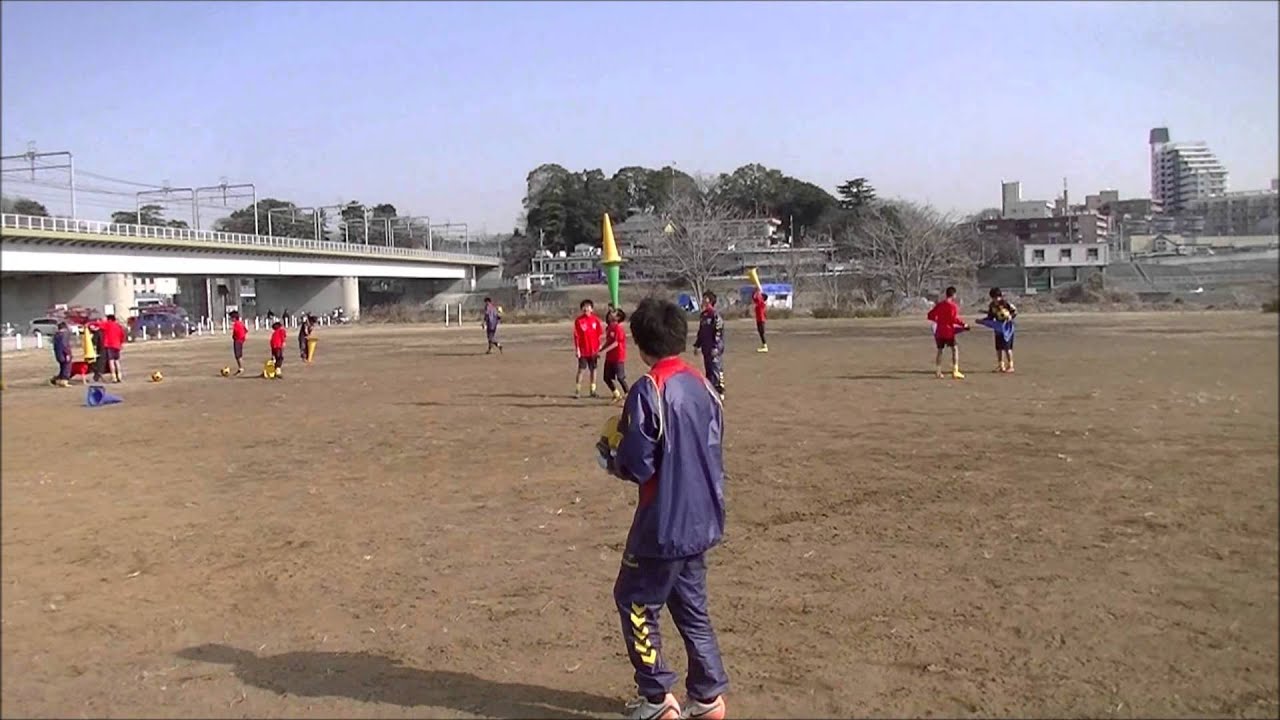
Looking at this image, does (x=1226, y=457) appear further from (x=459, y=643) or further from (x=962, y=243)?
(x=962, y=243)

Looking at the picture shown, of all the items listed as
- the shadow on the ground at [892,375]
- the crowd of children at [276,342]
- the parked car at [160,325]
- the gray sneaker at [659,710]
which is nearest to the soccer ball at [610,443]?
the gray sneaker at [659,710]

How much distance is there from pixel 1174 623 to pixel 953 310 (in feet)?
47.4

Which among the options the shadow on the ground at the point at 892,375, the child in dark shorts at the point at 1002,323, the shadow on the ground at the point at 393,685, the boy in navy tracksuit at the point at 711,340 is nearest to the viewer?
the shadow on the ground at the point at 393,685

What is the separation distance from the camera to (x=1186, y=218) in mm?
3670

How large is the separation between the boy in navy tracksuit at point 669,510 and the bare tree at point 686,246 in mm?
68071

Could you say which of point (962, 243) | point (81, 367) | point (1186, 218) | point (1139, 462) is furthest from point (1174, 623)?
point (962, 243)

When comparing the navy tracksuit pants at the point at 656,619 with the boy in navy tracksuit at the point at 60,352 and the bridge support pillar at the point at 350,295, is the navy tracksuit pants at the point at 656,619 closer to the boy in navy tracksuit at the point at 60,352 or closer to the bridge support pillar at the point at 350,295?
the boy in navy tracksuit at the point at 60,352

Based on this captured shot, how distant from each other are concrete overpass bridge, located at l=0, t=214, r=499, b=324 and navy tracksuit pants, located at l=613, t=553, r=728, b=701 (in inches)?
97.5

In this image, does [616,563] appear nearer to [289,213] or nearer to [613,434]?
[613,434]

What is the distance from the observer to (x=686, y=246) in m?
75.0

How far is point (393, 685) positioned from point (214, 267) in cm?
6521

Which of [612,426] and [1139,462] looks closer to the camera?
[612,426]

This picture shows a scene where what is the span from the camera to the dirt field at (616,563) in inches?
175

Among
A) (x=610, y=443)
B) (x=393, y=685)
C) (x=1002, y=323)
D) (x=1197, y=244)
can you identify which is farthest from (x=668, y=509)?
(x=1002, y=323)
